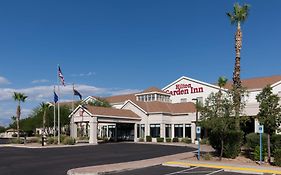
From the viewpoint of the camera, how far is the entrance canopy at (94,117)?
48750mm

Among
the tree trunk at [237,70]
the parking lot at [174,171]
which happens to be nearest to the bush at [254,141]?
the tree trunk at [237,70]

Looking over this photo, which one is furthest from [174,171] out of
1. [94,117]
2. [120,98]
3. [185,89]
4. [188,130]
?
[120,98]

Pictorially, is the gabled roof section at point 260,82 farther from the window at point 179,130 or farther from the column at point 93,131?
the column at point 93,131

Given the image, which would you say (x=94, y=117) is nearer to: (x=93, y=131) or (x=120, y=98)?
(x=93, y=131)

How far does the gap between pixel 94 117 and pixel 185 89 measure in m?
22.0

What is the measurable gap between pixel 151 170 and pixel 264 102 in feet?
33.6

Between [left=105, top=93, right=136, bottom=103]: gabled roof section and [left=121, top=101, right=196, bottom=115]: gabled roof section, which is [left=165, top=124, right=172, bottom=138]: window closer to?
[left=121, top=101, right=196, bottom=115]: gabled roof section

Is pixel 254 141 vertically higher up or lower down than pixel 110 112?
lower down


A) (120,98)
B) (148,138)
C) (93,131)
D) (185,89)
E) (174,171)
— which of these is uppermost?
(185,89)

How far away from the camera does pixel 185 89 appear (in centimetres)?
6556

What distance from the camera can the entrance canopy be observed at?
48750 mm

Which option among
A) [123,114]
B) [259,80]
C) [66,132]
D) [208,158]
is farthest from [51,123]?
[208,158]

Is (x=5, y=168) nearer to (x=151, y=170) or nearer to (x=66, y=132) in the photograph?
(x=151, y=170)

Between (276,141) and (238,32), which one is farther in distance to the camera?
(238,32)
